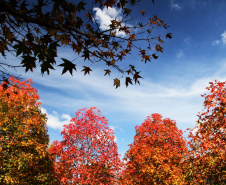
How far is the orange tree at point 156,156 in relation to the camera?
1465 cm

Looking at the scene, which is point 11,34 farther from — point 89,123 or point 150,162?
point 150,162

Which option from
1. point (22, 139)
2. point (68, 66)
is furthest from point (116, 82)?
point (22, 139)

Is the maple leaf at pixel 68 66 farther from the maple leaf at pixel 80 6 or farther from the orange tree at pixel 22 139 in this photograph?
the orange tree at pixel 22 139

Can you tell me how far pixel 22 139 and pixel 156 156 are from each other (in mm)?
11063

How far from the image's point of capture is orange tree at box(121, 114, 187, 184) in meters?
14.6

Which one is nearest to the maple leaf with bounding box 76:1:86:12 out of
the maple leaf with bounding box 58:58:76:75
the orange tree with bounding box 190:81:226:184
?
the maple leaf with bounding box 58:58:76:75

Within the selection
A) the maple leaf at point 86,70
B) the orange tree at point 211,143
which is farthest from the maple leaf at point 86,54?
the orange tree at point 211,143

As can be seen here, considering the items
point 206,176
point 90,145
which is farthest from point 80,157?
point 206,176

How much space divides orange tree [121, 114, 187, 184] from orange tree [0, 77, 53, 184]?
A: 7663 mm

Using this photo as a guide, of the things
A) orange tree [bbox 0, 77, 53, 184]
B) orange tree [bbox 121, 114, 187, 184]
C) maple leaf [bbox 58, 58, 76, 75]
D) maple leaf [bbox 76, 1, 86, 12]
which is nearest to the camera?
maple leaf [bbox 58, 58, 76, 75]

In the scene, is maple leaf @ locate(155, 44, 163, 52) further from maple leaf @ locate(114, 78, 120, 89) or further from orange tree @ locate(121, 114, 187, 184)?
orange tree @ locate(121, 114, 187, 184)

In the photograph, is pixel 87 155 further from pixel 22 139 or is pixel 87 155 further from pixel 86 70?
pixel 86 70

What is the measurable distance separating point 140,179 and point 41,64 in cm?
1651

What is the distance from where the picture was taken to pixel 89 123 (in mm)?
15648
